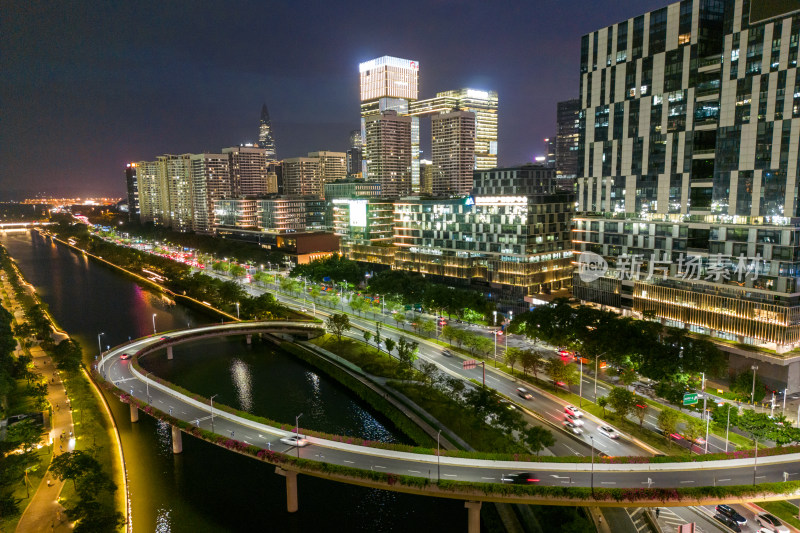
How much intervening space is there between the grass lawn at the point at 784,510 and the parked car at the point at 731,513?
9.16 feet

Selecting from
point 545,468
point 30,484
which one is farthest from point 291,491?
point 30,484

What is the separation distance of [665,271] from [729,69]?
93.2ft

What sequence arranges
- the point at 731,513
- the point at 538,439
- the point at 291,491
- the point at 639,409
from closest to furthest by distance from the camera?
the point at 731,513 → the point at 538,439 → the point at 291,491 → the point at 639,409

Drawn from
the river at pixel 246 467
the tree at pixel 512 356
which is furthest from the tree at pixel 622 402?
the river at pixel 246 467

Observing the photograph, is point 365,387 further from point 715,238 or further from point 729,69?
point 729,69

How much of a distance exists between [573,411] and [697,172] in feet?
149

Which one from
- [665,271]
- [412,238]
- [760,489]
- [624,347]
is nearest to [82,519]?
[760,489]

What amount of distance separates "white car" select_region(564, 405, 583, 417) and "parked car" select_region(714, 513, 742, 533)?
629 inches

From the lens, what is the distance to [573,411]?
169 ft

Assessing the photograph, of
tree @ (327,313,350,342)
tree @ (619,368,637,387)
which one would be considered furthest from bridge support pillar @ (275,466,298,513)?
tree @ (619,368,637,387)

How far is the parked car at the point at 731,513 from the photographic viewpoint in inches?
1367

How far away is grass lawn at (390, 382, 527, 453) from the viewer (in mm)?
44934

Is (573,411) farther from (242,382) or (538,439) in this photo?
(242,382)

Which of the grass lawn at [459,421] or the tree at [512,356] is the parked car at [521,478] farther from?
the tree at [512,356]
